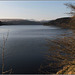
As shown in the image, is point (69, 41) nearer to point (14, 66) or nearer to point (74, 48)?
point (74, 48)

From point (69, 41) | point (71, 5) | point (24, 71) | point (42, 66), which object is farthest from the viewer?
point (42, 66)

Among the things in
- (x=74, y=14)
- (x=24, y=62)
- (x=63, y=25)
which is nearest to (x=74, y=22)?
(x=74, y=14)

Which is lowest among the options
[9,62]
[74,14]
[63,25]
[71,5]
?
[9,62]

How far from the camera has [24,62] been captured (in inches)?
315

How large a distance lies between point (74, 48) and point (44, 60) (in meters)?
3.85

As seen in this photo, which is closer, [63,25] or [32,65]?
[63,25]

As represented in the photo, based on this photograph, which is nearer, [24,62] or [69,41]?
[69,41]

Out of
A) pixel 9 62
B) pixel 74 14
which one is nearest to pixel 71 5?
pixel 74 14

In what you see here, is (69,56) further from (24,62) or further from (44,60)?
(24,62)

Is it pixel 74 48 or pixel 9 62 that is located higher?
pixel 74 48

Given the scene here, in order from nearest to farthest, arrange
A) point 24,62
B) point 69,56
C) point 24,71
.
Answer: point 69,56 < point 24,71 < point 24,62

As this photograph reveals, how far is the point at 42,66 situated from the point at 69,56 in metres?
2.53

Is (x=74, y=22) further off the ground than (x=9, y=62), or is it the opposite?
(x=74, y=22)

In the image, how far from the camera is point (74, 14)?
4488mm
